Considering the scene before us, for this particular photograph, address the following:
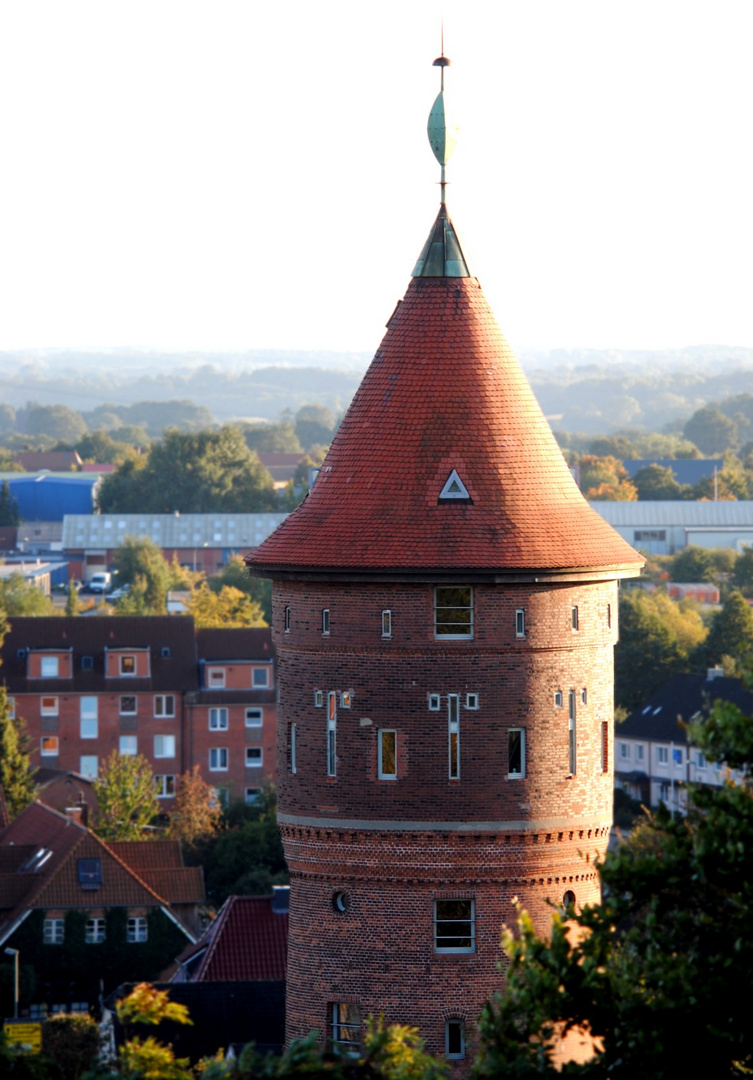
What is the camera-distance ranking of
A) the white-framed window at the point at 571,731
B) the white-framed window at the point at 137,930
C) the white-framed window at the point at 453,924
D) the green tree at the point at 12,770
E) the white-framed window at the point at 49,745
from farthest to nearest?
the white-framed window at the point at 49,745 < the green tree at the point at 12,770 < the white-framed window at the point at 137,930 < the white-framed window at the point at 571,731 < the white-framed window at the point at 453,924

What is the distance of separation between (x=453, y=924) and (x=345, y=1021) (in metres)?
1.78

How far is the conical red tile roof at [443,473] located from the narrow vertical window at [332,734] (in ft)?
5.35

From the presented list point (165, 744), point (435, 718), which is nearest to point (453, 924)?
point (435, 718)

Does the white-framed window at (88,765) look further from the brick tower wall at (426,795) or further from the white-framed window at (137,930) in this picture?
the brick tower wall at (426,795)

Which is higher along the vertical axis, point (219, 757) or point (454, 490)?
point (454, 490)

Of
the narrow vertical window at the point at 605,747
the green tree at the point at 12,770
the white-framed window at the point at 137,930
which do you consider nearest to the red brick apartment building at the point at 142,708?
the green tree at the point at 12,770

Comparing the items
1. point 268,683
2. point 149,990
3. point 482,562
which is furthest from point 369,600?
point 268,683

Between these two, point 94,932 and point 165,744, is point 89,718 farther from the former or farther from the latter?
point 94,932

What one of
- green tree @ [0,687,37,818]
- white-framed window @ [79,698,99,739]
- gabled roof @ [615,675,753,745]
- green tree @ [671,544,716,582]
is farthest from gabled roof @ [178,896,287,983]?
green tree @ [671,544,716,582]

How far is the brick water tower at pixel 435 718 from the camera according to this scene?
102 feet

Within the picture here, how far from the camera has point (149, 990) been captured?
25.2 metres

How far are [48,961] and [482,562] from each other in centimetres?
4573

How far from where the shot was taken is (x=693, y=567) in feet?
564

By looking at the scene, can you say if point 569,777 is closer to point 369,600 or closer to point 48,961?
point 369,600
